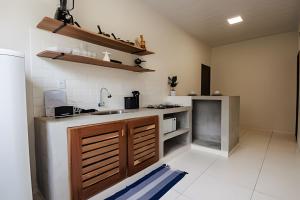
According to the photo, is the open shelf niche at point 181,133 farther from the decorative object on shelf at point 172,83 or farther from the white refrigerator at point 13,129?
the white refrigerator at point 13,129

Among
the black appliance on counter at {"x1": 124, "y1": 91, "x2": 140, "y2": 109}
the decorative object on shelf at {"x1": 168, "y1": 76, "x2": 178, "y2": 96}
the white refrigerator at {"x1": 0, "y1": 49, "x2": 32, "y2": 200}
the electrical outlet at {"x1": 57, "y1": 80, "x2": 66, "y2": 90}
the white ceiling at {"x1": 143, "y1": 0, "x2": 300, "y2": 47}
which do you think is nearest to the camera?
the white refrigerator at {"x1": 0, "y1": 49, "x2": 32, "y2": 200}

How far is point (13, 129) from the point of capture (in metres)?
1.06

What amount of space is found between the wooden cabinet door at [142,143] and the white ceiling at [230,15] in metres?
2.30

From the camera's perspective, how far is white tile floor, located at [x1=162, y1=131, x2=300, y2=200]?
5.87 feet

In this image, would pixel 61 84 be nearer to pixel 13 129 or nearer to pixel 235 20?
pixel 13 129

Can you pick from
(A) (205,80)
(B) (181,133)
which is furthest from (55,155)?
(A) (205,80)

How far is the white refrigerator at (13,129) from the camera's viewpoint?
1.02 meters

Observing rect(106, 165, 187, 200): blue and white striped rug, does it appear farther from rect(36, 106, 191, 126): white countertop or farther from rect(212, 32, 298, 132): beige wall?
rect(212, 32, 298, 132): beige wall

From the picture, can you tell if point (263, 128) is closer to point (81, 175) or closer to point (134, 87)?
point (134, 87)

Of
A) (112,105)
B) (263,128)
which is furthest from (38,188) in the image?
(263,128)

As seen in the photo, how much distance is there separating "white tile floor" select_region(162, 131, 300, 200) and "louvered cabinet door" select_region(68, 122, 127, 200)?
2.16 feet

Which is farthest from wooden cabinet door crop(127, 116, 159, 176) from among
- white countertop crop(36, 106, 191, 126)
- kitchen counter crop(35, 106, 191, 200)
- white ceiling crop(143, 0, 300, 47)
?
white ceiling crop(143, 0, 300, 47)

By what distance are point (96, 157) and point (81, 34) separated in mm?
1440

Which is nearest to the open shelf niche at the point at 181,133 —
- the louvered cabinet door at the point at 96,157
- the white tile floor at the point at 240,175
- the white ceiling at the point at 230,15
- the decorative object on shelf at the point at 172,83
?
the white tile floor at the point at 240,175
